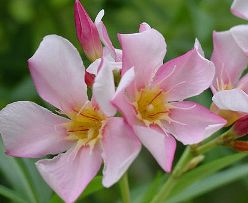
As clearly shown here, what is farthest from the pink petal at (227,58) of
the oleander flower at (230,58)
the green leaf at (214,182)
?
the green leaf at (214,182)

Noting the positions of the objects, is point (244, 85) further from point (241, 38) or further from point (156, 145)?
point (156, 145)

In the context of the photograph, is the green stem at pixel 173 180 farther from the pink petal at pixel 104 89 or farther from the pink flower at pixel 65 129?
the pink petal at pixel 104 89

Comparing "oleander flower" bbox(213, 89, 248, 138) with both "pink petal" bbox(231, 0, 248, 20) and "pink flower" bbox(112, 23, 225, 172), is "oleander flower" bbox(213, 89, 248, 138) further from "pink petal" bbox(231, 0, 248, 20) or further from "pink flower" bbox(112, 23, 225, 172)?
"pink petal" bbox(231, 0, 248, 20)

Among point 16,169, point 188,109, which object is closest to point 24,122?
point 188,109

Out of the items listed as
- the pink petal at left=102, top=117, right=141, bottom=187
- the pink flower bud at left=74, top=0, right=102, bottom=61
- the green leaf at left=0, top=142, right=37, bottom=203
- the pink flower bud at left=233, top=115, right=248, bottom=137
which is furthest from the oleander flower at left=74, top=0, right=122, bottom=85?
the green leaf at left=0, top=142, right=37, bottom=203

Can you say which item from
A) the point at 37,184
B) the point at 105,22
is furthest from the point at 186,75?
Result: the point at 105,22

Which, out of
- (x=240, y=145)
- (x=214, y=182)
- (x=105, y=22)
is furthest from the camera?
(x=105, y=22)
